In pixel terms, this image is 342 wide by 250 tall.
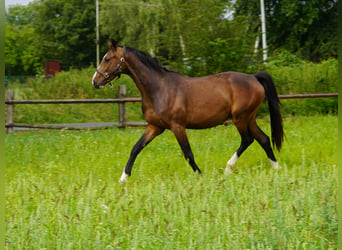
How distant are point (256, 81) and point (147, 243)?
15.4 feet

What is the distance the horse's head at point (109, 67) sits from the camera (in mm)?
7504

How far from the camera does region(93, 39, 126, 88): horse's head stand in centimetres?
750

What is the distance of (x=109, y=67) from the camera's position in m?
7.52

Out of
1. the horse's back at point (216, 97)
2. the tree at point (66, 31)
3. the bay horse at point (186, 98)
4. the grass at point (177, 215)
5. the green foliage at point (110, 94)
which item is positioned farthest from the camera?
the tree at point (66, 31)

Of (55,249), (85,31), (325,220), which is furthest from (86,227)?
(85,31)

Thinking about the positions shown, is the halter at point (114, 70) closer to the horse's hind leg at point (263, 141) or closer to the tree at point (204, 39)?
the horse's hind leg at point (263, 141)

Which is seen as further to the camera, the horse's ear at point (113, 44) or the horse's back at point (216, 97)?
the horse's back at point (216, 97)

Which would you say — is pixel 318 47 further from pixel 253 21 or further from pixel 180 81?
pixel 180 81

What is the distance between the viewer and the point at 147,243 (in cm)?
410

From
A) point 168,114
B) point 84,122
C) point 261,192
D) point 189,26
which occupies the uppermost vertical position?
point 189,26

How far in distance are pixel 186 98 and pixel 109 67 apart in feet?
3.77

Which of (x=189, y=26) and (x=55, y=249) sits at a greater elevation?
(x=189, y=26)

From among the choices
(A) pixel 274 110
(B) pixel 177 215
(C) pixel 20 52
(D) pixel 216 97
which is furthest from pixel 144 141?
(C) pixel 20 52

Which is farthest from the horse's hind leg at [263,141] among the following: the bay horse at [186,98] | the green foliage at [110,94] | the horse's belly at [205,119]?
the green foliage at [110,94]
